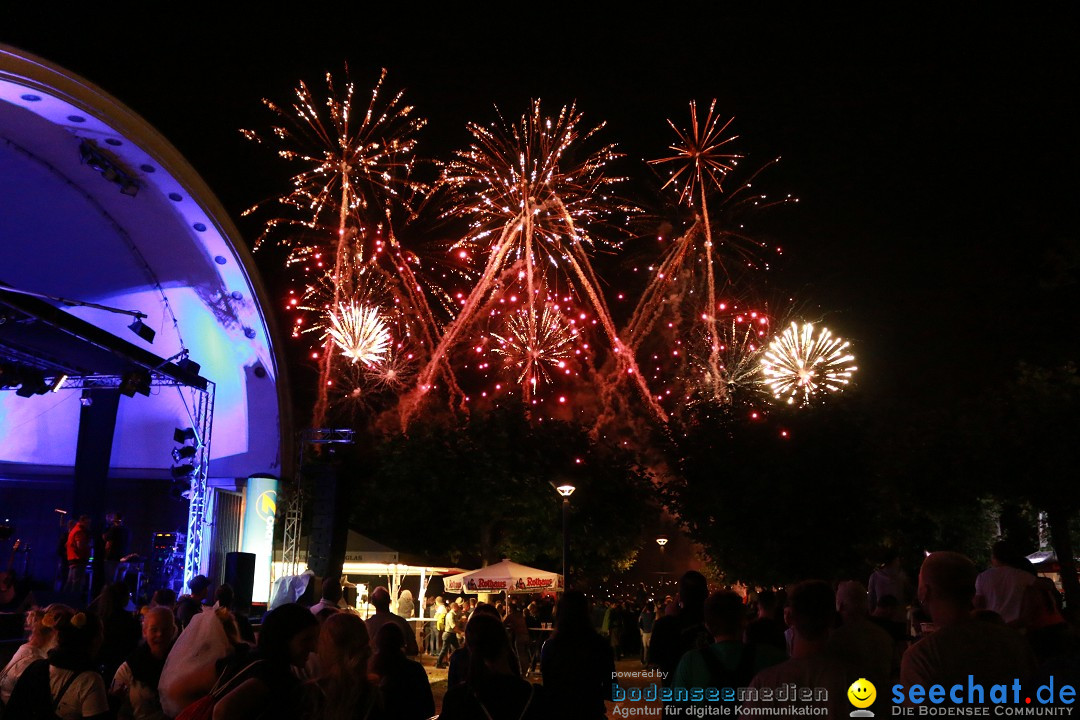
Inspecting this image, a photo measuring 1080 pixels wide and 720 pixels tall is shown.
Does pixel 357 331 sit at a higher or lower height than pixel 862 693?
higher

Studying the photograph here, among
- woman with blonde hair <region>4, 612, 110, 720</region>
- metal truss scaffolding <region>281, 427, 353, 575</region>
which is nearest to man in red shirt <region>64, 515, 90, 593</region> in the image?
metal truss scaffolding <region>281, 427, 353, 575</region>

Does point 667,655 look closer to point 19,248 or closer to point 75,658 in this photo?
point 75,658

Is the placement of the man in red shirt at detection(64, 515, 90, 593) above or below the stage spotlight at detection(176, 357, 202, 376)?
below

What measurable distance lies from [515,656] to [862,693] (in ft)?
6.58

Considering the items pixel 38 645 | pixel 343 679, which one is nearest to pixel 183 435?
pixel 38 645

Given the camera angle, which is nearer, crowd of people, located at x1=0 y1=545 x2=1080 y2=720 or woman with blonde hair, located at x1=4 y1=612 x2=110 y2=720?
crowd of people, located at x1=0 y1=545 x2=1080 y2=720

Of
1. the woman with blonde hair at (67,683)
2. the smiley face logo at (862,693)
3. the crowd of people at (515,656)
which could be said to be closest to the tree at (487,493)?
the crowd of people at (515,656)

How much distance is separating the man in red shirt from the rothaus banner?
6.17m

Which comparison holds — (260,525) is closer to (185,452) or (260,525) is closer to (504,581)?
(185,452)

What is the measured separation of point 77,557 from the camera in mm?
16375

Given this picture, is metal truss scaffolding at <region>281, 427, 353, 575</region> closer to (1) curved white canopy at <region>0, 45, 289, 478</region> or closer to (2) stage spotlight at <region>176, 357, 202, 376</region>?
(1) curved white canopy at <region>0, 45, 289, 478</region>

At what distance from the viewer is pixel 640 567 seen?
49000mm

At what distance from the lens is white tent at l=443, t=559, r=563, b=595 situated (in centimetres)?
2186

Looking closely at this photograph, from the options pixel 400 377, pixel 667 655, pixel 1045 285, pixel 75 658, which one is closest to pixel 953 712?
pixel 667 655
